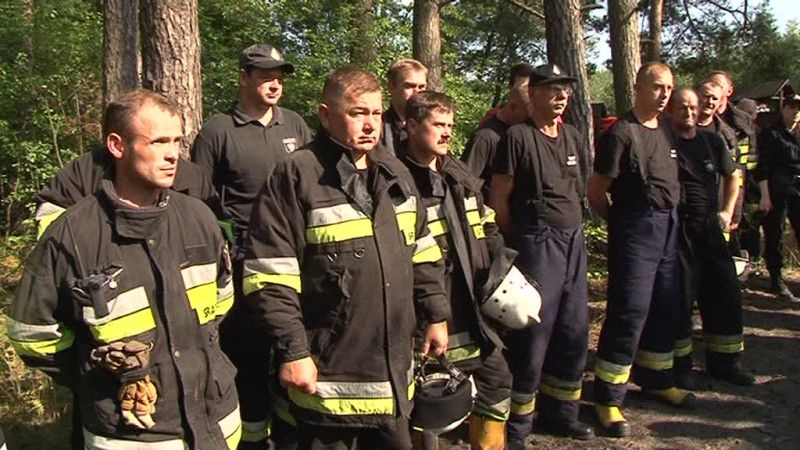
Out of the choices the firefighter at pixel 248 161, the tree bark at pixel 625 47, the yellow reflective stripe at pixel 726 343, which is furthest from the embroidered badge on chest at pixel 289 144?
the tree bark at pixel 625 47

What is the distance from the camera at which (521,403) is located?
4148 mm

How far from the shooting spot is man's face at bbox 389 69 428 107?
4.39 m

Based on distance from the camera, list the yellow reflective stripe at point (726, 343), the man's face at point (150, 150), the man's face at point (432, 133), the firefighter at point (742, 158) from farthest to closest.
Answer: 1. the firefighter at point (742, 158)
2. the yellow reflective stripe at point (726, 343)
3. the man's face at point (432, 133)
4. the man's face at point (150, 150)

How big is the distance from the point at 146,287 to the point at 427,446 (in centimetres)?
185

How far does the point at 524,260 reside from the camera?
4.12 m

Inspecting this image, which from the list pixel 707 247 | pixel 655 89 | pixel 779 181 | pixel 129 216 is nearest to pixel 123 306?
pixel 129 216

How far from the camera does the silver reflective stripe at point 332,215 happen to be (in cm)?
279

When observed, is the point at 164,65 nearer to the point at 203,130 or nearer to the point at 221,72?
the point at 203,130

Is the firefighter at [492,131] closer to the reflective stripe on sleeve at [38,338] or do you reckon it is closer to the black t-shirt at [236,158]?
the black t-shirt at [236,158]

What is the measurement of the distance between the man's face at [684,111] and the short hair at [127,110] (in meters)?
3.58

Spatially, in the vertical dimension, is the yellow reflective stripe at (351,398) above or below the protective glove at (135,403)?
below

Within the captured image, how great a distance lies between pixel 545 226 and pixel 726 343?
2196 mm

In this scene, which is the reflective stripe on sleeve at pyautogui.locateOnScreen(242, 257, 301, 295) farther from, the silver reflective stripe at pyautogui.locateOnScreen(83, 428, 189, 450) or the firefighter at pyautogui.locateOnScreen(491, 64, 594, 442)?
the firefighter at pyautogui.locateOnScreen(491, 64, 594, 442)

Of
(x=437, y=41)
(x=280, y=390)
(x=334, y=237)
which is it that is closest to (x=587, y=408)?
(x=280, y=390)
